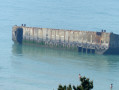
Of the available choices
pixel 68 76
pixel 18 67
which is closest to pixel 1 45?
pixel 18 67

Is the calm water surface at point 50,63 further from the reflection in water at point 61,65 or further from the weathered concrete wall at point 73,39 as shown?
the weathered concrete wall at point 73,39

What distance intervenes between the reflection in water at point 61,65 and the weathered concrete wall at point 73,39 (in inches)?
47.6

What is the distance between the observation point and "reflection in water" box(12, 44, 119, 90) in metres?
50.2

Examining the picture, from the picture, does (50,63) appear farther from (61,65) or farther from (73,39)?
(73,39)

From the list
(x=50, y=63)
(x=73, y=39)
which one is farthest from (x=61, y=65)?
(x=73, y=39)

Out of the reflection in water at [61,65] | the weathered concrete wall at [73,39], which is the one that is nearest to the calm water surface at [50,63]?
the reflection in water at [61,65]

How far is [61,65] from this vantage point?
190ft

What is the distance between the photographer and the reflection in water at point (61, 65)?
165ft

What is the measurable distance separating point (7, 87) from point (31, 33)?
91.4 ft

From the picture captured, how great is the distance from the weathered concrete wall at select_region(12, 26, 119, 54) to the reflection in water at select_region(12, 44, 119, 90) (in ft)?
3.97

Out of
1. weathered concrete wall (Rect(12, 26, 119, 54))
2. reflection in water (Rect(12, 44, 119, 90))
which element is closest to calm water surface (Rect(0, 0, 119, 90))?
reflection in water (Rect(12, 44, 119, 90))

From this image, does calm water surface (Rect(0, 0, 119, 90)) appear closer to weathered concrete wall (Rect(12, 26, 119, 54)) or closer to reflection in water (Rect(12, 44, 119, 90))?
reflection in water (Rect(12, 44, 119, 90))

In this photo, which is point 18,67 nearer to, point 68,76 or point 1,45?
point 68,76

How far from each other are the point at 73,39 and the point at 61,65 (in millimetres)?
12256
